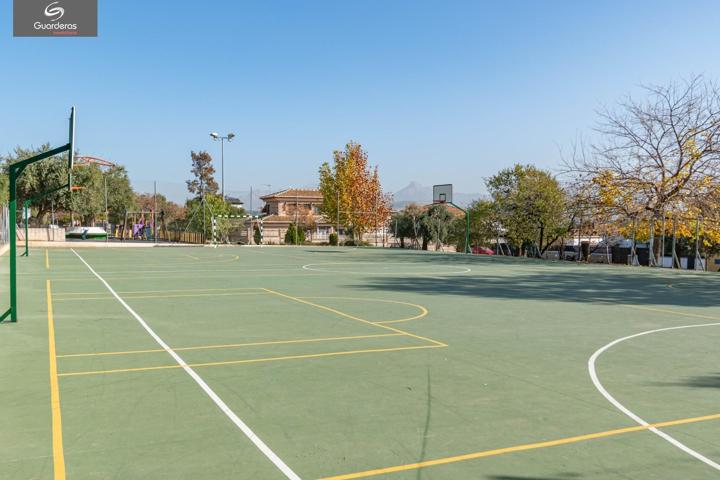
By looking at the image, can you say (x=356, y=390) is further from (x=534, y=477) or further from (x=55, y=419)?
(x=55, y=419)

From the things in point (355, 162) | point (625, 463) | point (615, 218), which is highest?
point (355, 162)

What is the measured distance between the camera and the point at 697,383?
7.57 metres

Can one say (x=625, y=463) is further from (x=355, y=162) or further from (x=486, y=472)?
(x=355, y=162)

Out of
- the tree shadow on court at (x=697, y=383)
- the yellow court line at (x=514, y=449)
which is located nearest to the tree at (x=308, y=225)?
the tree shadow on court at (x=697, y=383)

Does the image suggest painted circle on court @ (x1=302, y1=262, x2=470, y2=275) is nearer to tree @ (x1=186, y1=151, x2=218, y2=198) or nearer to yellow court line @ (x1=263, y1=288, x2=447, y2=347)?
yellow court line @ (x1=263, y1=288, x2=447, y2=347)

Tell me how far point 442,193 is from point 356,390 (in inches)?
1982

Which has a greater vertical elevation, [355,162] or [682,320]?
[355,162]

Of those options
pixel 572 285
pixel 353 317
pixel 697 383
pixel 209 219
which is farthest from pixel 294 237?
pixel 697 383

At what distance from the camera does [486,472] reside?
4762 millimetres

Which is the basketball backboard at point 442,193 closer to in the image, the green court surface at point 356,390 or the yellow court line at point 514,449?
the green court surface at point 356,390

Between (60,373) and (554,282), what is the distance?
18.0 metres

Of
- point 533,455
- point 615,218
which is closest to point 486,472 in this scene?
point 533,455

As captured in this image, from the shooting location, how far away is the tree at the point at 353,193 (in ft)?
201

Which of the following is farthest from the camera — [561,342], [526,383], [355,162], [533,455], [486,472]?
[355,162]
